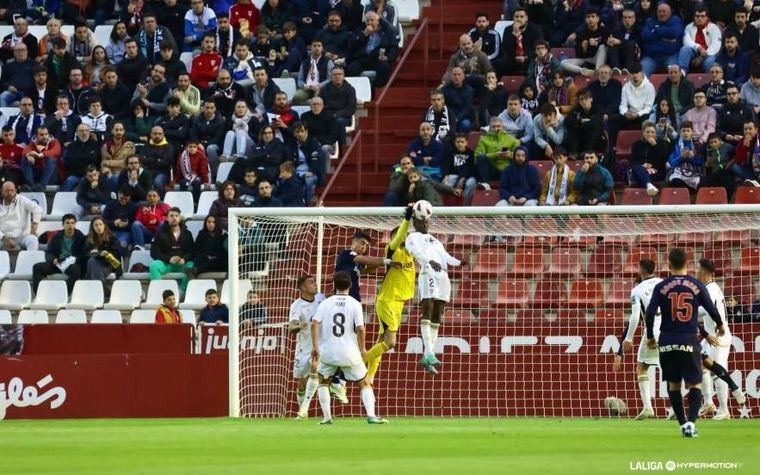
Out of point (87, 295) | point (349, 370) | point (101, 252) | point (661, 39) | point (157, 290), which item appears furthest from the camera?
point (661, 39)

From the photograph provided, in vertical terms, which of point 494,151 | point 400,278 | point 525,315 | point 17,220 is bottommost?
point 525,315

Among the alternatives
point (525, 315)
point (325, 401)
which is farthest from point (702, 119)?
point (325, 401)

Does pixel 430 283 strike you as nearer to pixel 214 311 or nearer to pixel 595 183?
A: pixel 595 183

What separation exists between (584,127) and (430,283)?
5.52 metres

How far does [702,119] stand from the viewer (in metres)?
25.5

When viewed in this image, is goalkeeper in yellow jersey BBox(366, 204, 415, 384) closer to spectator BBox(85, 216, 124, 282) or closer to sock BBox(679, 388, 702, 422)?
sock BBox(679, 388, 702, 422)

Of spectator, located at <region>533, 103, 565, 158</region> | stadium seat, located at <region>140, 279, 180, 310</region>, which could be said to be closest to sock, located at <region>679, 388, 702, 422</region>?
spectator, located at <region>533, 103, 565, 158</region>

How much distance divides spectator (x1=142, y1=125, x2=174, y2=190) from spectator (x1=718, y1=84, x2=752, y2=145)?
9.02 m

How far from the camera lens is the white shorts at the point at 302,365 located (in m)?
20.8

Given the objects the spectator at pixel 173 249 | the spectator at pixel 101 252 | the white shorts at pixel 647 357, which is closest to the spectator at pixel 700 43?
the white shorts at pixel 647 357

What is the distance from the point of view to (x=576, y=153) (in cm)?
2592

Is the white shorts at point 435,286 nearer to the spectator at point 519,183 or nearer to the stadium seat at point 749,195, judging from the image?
the spectator at point 519,183

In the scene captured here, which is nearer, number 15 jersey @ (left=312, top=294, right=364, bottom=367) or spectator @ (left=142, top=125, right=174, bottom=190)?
number 15 jersey @ (left=312, top=294, right=364, bottom=367)

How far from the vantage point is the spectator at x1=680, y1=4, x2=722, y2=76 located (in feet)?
88.2
